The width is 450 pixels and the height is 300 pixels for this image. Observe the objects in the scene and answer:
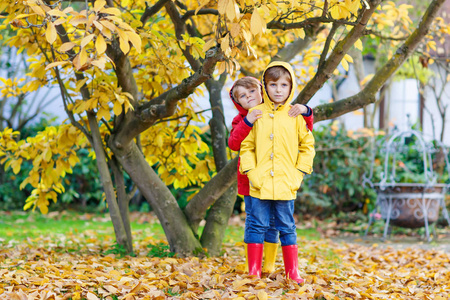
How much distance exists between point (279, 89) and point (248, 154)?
432 millimetres

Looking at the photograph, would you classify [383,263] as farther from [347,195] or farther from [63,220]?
[63,220]

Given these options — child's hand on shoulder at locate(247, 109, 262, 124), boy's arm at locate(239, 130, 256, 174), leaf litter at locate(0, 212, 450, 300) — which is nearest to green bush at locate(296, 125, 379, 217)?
leaf litter at locate(0, 212, 450, 300)

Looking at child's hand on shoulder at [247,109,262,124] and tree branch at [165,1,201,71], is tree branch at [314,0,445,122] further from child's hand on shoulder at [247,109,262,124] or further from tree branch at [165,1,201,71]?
tree branch at [165,1,201,71]

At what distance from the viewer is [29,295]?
2.36 meters

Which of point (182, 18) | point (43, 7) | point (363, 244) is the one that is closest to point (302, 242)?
point (363, 244)

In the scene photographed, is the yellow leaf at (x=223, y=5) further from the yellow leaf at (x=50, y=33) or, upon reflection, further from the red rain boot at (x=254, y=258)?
the red rain boot at (x=254, y=258)

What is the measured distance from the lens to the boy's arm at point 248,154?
2.76 metres

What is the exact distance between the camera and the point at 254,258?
2.84 meters

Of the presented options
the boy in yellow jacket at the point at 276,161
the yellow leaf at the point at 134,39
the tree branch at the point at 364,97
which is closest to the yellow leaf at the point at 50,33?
the yellow leaf at the point at 134,39

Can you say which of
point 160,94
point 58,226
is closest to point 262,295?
point 160,94

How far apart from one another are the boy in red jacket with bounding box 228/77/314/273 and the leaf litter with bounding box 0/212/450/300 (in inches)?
7.5

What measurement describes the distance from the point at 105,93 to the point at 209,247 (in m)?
1.56

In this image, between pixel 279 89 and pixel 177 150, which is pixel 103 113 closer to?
pixel 177 150

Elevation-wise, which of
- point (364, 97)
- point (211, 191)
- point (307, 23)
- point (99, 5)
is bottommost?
point (211, 191)
